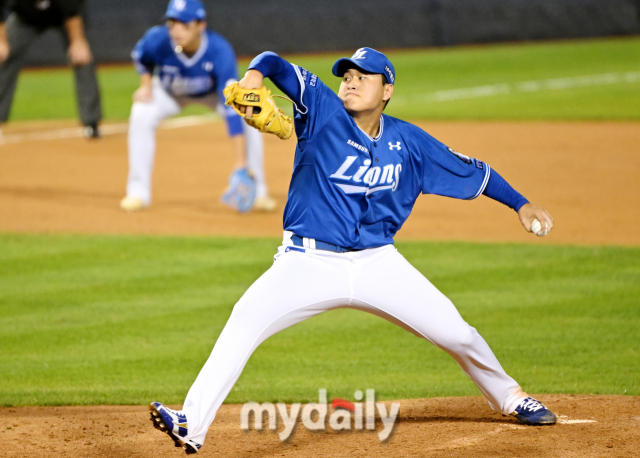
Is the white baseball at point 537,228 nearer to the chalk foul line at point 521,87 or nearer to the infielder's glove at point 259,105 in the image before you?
the infielder's glove at point 259,105

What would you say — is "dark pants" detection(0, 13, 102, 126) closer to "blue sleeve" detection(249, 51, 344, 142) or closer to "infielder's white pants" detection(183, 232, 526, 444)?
"blue sleeve" detection(249, 51, 344, 142)

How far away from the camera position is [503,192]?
159 inches

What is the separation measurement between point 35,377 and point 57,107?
12.5 meters

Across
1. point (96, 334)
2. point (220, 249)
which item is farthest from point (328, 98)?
point (220, 249)

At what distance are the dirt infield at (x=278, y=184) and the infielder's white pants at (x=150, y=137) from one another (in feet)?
1.00

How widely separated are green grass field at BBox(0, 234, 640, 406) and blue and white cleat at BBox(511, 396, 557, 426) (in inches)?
25.9

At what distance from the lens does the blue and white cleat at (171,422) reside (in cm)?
323

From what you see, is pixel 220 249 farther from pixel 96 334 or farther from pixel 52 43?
pixel 52 43

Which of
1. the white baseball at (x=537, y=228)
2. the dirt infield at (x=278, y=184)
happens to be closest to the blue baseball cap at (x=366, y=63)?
the white baseball at (x=537, y=228)

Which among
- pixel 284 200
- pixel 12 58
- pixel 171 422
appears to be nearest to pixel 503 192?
pixel 171 422

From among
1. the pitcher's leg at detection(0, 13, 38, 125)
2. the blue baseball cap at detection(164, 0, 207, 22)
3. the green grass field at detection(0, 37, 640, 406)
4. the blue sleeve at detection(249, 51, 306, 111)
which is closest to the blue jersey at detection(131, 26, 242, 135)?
the blue baseball cap at detection(164, 0, 207, 22)

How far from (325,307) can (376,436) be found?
72 centimetres

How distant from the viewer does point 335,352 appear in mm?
5266

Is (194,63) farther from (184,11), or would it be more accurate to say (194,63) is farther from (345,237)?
(345,237)
